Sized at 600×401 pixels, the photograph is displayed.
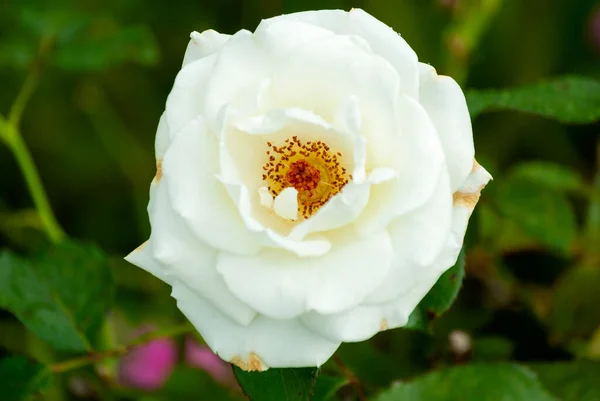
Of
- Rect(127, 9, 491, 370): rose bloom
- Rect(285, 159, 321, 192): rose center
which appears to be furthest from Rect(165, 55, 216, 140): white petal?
Rect(285, 159, 321, 192): rose center

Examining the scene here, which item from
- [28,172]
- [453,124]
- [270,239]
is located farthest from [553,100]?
[28,172]

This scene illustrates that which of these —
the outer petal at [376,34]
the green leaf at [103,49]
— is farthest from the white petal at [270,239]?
the green leaf at [103,49]

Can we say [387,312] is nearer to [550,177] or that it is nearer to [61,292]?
[61,292]

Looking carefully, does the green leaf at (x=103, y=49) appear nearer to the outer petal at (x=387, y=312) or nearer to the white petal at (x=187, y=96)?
the white petal at (x=187, y=96)

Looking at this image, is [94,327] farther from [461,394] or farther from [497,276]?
[497,276]

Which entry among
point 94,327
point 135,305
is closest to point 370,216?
point 94,327

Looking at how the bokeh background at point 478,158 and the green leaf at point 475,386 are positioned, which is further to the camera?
the bokeh background at point 478,158
